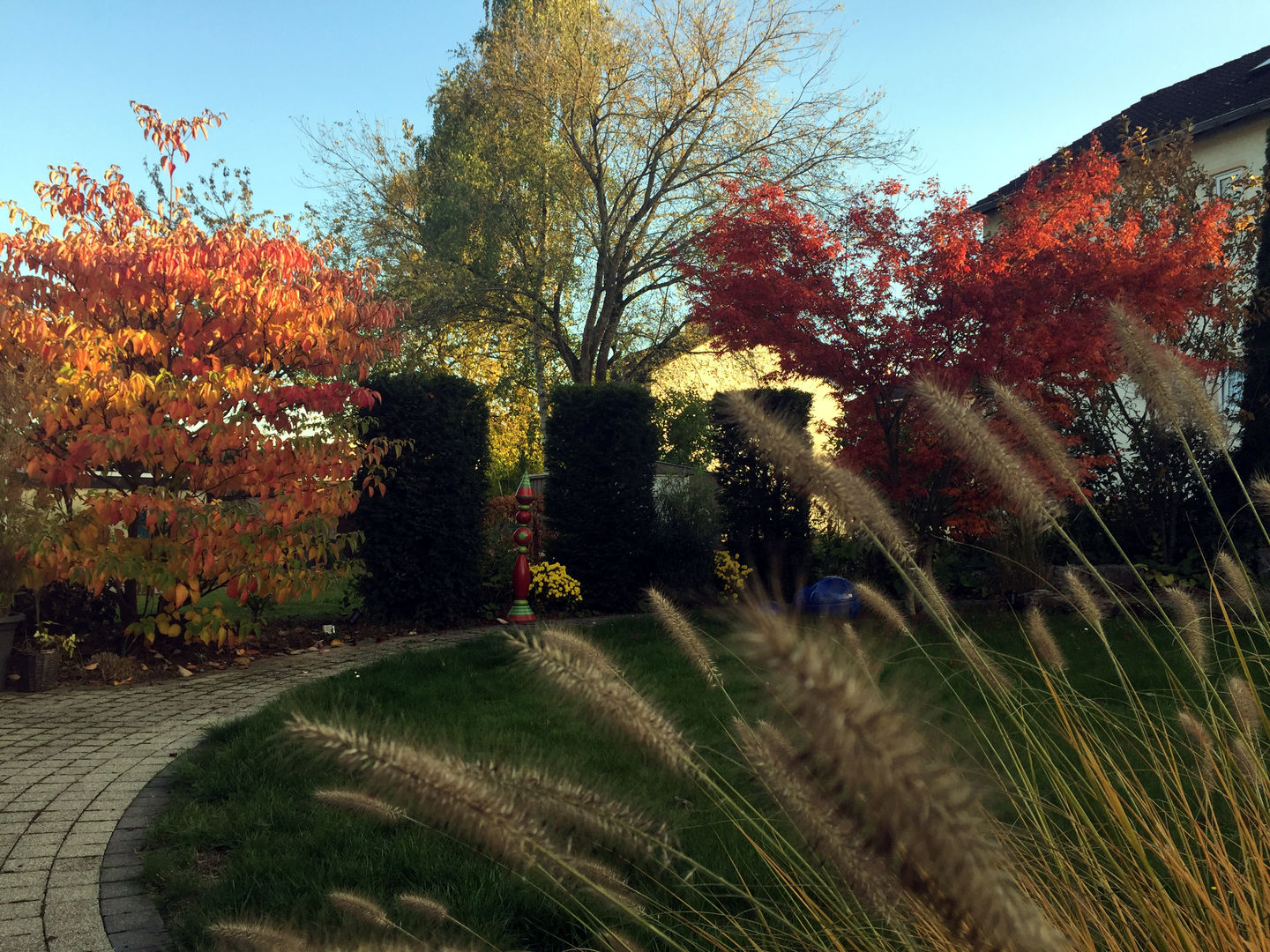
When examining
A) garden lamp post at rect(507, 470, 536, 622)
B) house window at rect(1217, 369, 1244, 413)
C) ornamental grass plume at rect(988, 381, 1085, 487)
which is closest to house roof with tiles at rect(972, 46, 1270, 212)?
house window at rect(1217, 369, 1244, 413)

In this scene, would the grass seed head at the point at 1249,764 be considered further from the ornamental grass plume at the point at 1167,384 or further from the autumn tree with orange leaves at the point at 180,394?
the autumn tree with orange leaves at the point at 180,394

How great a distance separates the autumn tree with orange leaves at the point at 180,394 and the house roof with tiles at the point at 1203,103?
12.0m

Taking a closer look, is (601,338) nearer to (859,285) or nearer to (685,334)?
(685,334)

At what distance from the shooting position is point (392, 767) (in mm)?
1063

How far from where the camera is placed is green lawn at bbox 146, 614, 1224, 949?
238cm

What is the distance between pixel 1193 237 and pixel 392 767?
8.46 m

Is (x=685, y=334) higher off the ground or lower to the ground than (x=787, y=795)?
higher

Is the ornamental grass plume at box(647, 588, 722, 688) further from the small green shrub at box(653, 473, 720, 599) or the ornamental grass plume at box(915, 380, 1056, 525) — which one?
the small green shrub at box(653, 473, 720, 599)

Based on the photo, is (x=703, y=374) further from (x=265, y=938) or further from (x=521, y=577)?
(x=265, y=938)

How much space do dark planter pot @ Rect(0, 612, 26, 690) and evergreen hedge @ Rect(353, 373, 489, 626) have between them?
2.57 meters

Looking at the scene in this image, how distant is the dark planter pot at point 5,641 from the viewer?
18.9 ft

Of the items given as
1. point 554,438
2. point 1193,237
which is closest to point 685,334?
point 554,438

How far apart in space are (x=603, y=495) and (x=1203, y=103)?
45.2 ft

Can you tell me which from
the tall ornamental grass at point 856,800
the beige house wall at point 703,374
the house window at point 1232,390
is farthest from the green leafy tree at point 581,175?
the tall ornamental grass at point 856,800
